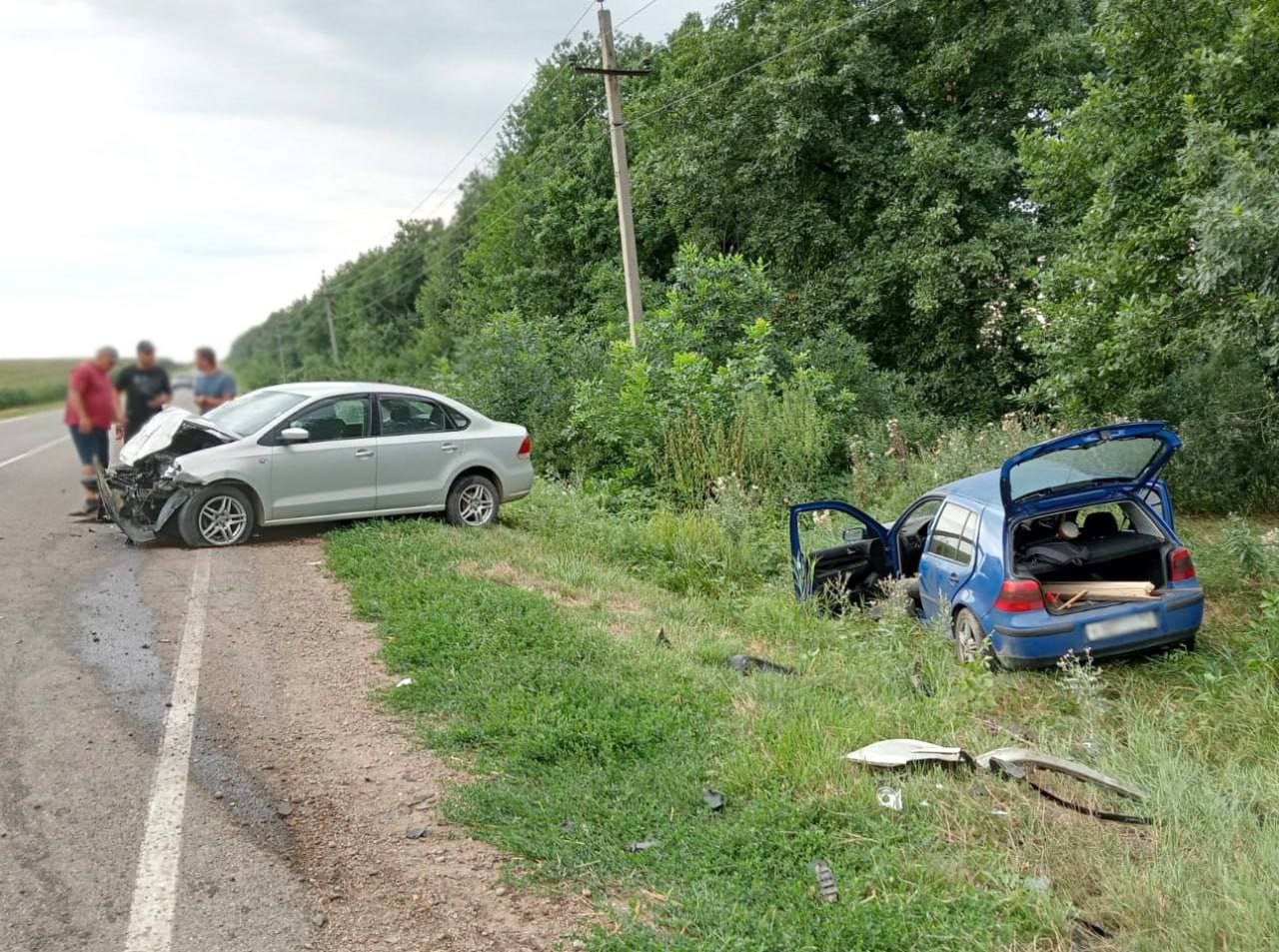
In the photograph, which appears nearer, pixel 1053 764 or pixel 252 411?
pixel 1053 764

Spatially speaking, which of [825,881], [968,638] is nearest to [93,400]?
[825,881]

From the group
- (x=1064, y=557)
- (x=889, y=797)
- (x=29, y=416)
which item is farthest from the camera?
(x=1064, y=557)

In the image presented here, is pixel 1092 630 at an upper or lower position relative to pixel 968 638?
upper

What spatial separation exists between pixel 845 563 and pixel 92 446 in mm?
6152

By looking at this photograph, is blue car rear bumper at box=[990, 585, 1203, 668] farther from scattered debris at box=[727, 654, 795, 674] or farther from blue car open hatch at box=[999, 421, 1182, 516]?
scattered debris at box=[727, 654, 795, 674]

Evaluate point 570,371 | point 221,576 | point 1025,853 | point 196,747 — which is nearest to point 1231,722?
point 1025,853

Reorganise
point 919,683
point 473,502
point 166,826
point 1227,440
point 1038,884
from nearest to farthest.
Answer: point 1038,884
point 166,826
point 919,683
point 473,502
point 1227,440

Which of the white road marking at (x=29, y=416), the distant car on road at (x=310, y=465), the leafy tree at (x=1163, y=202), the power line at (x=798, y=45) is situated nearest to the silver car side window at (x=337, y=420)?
the distant car on road at (x=310, y=465)

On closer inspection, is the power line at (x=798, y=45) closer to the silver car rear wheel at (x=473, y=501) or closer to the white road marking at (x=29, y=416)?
the silver car rear wheel at (x=473, y=501)

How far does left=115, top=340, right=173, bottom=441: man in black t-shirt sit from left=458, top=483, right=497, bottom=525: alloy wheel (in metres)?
5.78

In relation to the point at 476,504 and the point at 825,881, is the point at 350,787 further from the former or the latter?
the point at 476,504

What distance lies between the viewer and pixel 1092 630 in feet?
22.5

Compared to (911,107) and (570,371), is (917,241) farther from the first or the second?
(570,371)

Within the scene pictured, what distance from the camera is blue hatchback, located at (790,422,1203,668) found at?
6.88m
